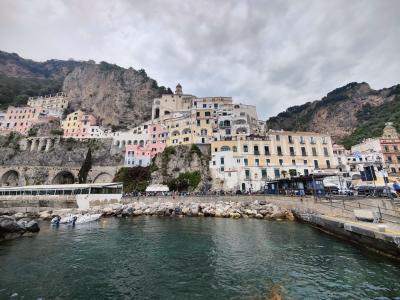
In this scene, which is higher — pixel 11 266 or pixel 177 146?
pixel 177 146

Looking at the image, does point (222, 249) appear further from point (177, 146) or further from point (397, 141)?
point (397, 141)

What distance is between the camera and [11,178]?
53.0 metres

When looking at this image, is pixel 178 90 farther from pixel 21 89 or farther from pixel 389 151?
pixel 21 89

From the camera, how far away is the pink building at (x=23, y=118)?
70.1 metres

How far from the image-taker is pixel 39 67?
5531 inches

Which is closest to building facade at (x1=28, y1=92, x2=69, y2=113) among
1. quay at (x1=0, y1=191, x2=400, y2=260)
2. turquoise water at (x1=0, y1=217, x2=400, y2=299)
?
quay at (x1=0, y1=191, x2=400, y2=260)

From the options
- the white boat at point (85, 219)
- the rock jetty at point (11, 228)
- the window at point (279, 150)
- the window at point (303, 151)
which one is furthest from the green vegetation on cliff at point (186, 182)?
the rock jetty at point (11, 228)

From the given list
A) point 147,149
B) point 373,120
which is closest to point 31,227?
point 147,149

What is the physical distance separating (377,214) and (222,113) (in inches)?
1764

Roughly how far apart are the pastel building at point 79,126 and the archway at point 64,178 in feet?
41.7

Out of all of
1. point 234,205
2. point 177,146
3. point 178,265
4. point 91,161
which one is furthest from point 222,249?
point 91,161

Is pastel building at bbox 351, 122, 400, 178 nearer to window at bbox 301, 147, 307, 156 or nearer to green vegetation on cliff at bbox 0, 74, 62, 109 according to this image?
window at bbox 301, 147, 307, 156

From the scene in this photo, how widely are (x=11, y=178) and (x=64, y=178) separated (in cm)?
1196

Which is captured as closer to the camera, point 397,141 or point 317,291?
point 317,291
